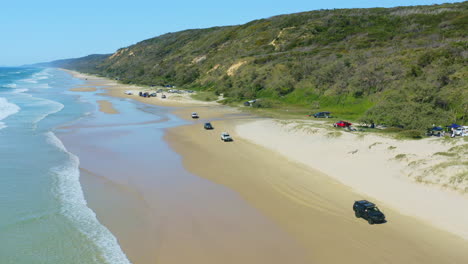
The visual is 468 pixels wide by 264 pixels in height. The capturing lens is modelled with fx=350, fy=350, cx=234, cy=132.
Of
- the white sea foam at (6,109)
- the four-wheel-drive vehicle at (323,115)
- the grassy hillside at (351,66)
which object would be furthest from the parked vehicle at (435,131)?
the white sea foam at (6,109)

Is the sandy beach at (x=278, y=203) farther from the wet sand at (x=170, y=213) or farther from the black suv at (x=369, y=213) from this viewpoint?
the black suv at (x=369, y=213)

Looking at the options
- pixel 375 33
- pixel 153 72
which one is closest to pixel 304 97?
pixel 375 33

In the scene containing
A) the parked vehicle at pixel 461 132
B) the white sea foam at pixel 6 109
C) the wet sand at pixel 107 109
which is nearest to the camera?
the parked vehicle at pixel 461 132

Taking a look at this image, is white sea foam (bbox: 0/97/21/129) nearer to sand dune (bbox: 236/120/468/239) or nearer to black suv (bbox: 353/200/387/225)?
sand dune (bbox: 236/120/468/239)

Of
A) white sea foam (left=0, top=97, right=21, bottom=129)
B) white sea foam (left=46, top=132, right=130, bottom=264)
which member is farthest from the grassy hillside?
white sea foam (left=0, top=97, right=21, bottom=129)

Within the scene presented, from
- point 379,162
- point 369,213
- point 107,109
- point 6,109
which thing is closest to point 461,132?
point 379,162

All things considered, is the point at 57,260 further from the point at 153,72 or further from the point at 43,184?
the point at 153,72
